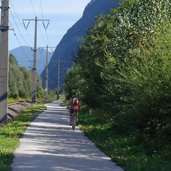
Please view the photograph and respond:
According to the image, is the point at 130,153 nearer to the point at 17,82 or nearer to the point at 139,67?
the point at 139,67

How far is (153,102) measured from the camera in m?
17.1

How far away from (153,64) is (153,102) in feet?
3.43

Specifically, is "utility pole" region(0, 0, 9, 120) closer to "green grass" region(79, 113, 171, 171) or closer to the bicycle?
the bicycle

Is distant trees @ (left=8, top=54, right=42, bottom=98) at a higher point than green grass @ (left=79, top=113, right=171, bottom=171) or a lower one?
higher

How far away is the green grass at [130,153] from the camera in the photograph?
14.9 m

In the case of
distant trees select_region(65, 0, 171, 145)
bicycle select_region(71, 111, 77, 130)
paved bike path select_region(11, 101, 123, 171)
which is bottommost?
paved bike path select_region(11, 101, 123, 171)

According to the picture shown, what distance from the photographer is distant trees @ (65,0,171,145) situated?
16859mm

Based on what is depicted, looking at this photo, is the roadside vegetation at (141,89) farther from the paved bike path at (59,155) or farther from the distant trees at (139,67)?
the paved bike path at (59,155)

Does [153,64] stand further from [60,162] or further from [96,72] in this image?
[96,72]

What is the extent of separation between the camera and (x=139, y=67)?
59.9 ft

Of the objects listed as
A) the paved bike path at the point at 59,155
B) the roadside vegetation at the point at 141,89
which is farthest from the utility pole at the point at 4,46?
the paved bike path at the point at 59,155

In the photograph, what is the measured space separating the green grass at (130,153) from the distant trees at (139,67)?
19.0 inches

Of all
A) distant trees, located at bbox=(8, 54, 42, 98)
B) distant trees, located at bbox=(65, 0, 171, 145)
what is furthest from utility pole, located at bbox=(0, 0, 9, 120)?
distant trees, located at bbox=(8, 54, 42, 98)

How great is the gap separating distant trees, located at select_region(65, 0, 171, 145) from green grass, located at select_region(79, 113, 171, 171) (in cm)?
48
